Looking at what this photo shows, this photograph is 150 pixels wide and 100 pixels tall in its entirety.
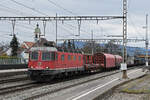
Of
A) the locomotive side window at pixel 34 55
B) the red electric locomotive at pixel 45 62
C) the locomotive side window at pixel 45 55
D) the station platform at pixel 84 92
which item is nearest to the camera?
the station platform at pixel 84 92

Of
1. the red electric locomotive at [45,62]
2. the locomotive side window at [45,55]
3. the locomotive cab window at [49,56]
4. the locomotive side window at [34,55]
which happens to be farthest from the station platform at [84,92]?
the locomotive side window at [34,55]

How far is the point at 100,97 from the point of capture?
43.4ft

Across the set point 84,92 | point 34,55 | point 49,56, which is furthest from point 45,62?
point 84,92

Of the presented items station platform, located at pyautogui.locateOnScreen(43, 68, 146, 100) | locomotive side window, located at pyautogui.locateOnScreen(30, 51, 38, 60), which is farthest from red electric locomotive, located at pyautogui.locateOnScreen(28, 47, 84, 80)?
station platform, located at pyautogui.locateOnScreen(43, 68, 146, 100)

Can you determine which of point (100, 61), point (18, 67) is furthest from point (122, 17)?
point (18, 67)

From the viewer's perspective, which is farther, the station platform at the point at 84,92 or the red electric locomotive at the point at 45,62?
the red electric locomotive at the point at 45,62

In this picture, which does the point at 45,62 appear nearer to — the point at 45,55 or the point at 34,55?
the point at 45,55

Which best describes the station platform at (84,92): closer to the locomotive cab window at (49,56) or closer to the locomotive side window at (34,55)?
the locomotive cab window at (49,56)

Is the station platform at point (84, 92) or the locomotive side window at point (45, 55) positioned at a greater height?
the locomotive side window at point (45, 55)

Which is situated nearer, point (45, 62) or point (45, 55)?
point (45, 62)

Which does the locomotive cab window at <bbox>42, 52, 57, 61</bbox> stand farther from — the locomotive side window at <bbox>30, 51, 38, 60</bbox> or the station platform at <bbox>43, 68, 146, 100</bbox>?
the station platform at <bbox>43, 68, 146, 100</bbox>

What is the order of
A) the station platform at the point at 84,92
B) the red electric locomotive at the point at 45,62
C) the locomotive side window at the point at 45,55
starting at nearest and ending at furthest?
1. the station platform at the point at 84,92
2. the red electric locomotive at the point at 45,62
3. the locomotive side window at the point at 45,55

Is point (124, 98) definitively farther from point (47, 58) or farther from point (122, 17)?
point (122, 17)

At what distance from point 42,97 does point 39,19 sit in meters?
15.6
